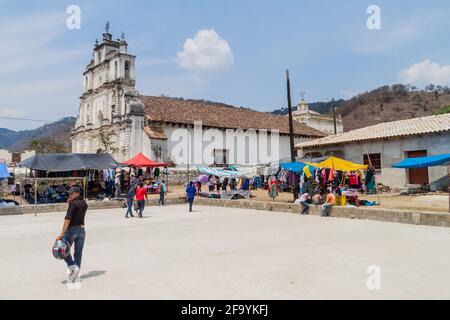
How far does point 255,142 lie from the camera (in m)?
37.4

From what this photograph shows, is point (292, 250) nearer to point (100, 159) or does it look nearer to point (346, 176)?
point (346, 176)

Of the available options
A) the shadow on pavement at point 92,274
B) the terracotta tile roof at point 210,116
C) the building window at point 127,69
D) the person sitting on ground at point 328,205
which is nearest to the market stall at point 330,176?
the person sitting on ground at point 328,205

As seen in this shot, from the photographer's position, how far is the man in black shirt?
5.29m

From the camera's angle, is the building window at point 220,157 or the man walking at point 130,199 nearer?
the man walking at point 130,199

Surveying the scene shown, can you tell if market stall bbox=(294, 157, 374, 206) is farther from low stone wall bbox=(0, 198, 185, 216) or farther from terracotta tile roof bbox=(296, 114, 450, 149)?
low stone wall bbox=(0, 198, 185, 216)

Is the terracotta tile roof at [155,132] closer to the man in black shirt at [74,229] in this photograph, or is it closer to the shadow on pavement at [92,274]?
the shadow on pavement at [92,274]

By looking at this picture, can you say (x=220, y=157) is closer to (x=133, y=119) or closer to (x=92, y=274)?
(x=133, y=119)

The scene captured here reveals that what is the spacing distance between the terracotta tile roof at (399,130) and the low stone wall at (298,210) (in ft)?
32.7

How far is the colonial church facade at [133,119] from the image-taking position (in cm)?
→ 3161

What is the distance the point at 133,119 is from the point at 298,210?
20329mm

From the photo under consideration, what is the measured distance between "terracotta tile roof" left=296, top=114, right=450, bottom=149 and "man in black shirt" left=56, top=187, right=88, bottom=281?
19.2m

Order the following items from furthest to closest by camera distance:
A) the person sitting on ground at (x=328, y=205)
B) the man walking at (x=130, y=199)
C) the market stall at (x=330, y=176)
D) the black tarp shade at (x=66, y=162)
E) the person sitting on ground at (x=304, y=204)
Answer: the black tarp shade at (x=66, y=162) < the market stall at (x=330, y=176) < the person sitting on ground at (x=304, y=204) < the man walking at (x=130, y=199) < the person sitting on ground at (x=328, y=205)

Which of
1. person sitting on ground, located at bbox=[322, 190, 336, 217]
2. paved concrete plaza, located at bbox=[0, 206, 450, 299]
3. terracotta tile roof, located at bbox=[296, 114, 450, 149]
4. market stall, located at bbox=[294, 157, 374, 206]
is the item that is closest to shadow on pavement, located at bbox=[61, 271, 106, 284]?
paved concrete plaza, located at bbox=[0, 206, 450, 299]
